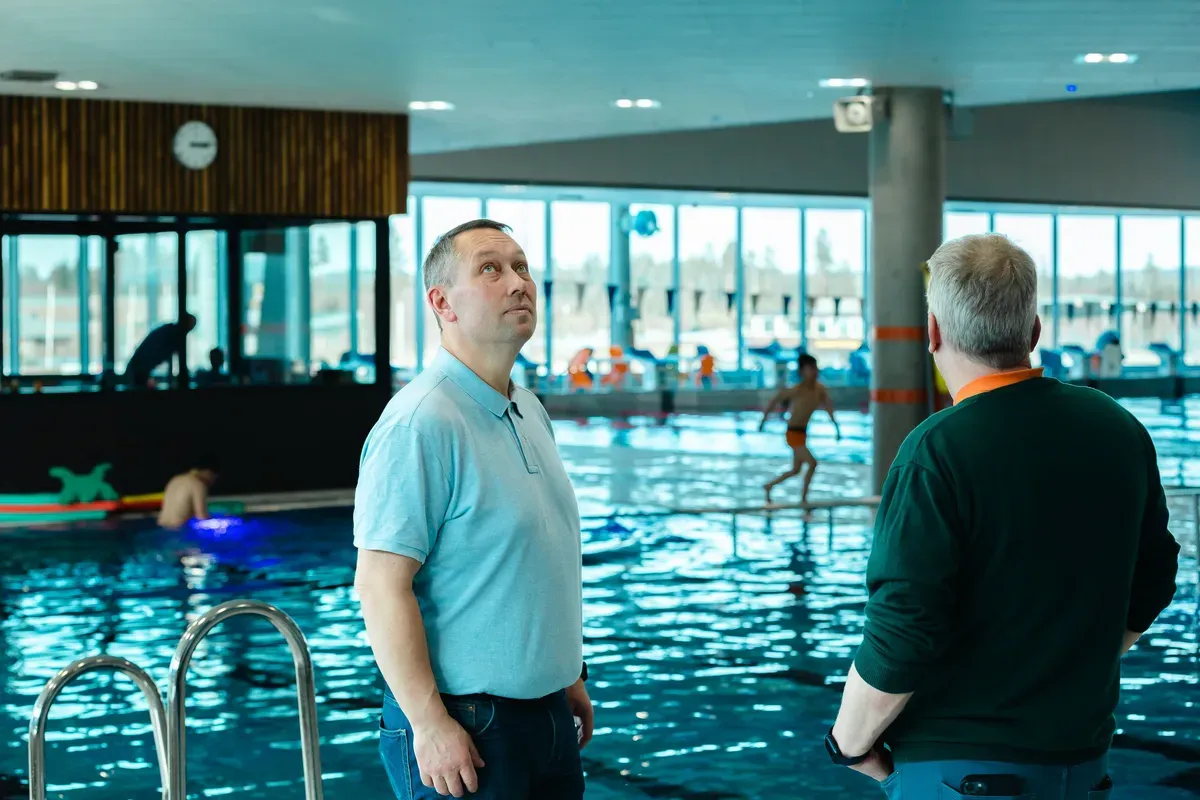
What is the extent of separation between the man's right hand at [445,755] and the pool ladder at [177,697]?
28.3 inches

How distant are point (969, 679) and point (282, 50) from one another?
869 centimetres

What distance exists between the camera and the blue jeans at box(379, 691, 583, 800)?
90.7 inches

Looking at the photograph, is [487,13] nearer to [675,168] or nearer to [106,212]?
[106,212]

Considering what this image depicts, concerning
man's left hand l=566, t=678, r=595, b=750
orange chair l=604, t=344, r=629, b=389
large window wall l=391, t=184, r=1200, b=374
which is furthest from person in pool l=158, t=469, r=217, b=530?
orange chair l=604, t=344, r=629, b=389

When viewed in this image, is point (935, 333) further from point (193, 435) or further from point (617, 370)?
point (617, 370)

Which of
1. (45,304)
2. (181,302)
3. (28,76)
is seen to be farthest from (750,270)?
(28,76)

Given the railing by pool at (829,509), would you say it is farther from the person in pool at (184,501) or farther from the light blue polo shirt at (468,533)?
the light blue polo shirt at (468,533)

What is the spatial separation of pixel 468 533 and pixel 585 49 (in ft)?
25.9

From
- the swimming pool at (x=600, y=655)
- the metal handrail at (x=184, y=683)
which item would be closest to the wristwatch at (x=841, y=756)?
the metal handrail at (x=184, y=683)

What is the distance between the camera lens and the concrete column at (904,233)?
1150cm

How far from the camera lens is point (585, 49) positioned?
976 centimetres

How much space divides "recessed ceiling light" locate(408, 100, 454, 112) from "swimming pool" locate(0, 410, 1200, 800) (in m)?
3.74

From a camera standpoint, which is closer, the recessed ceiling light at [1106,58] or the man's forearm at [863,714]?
the man's forearm at [863,714]

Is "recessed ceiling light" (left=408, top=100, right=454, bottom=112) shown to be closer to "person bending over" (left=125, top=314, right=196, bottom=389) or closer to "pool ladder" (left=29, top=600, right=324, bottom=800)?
"person bending over" (left=125, top=314, right=196, bottom=389)
